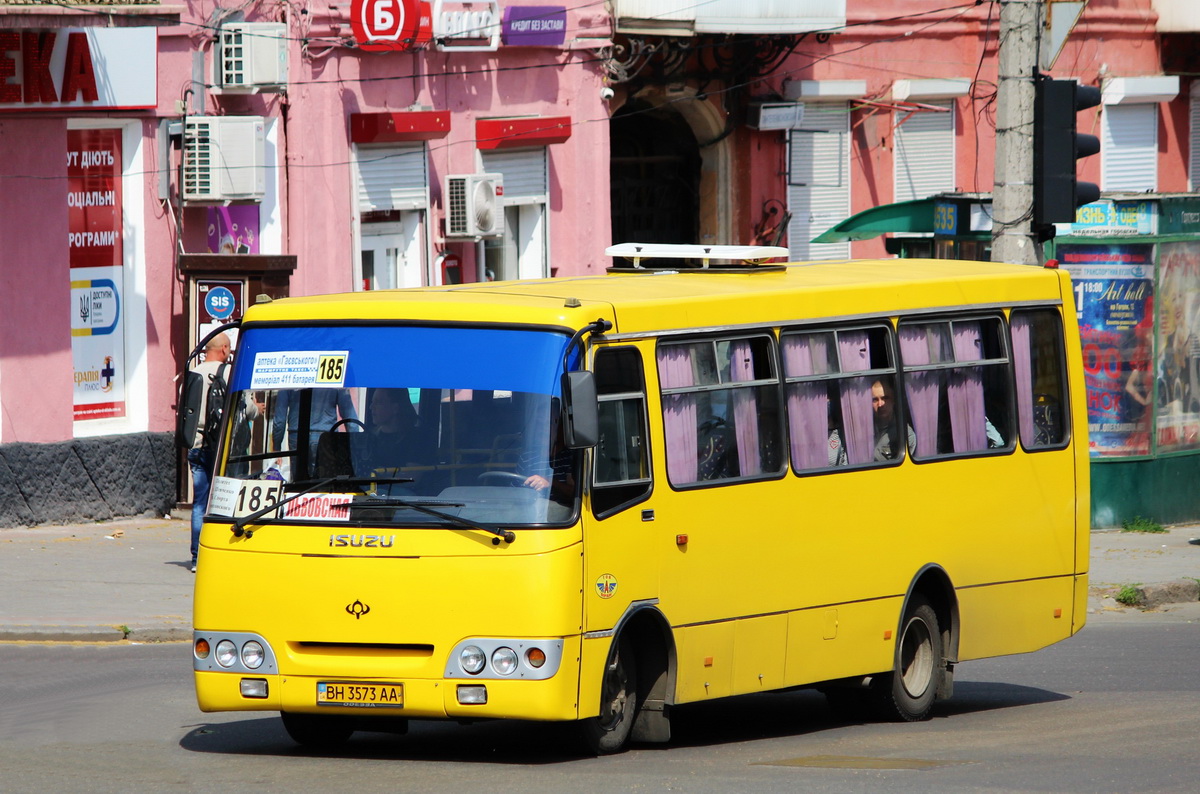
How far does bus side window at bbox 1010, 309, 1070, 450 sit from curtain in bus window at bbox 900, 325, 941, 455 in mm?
899

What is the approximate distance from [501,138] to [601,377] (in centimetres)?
1592

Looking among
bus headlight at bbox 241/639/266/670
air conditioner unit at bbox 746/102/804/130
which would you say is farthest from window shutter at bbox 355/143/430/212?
bus headlight at bbox 241/639/266/670

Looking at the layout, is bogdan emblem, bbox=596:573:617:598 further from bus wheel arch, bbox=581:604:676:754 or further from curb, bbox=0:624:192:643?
curb, bbox=0:624:192:643

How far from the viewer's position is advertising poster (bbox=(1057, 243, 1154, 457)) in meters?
21.7

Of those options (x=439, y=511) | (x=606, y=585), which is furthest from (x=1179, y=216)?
(x=439, y=511)

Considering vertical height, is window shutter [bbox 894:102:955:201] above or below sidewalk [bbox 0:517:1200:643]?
above

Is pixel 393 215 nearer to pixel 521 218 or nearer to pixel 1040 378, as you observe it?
pixel 521 218

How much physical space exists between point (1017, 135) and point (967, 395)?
531 centimetres

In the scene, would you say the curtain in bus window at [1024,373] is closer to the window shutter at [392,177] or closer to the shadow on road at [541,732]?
the shadow on road at [541,732]

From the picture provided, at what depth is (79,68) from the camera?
1948 cm

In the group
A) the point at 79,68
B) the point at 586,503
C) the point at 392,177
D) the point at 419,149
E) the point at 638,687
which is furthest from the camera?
the point at 419,149

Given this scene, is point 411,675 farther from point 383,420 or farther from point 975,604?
point 975,604

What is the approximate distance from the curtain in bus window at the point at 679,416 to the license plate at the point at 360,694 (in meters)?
1.84

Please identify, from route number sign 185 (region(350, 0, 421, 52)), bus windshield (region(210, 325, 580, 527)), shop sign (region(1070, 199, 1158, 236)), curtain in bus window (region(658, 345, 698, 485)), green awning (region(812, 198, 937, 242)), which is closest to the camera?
bus windshield (region(210, 325, 580, 527))
